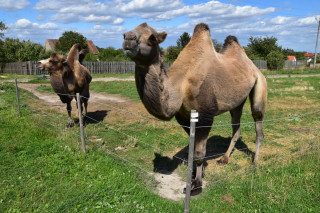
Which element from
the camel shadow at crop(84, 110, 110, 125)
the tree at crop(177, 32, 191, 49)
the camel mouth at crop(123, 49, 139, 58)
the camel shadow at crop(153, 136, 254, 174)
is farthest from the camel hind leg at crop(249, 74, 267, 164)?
the tree at crop(177, 32, 191, 49)

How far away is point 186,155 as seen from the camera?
590 cm

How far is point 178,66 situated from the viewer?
3979 mm

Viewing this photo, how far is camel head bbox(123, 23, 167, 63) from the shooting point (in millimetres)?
2863

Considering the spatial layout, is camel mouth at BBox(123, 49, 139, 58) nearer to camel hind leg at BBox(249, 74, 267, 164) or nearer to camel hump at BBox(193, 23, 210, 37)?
camel hump at BBox(193, 23, 210, 37)

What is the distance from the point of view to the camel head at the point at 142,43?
2863mm

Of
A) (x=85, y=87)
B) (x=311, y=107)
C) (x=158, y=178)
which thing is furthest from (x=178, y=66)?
(x=311, y=107)

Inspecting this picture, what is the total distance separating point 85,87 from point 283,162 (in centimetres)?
616

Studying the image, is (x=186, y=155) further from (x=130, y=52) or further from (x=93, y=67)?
(x=93, y=67)

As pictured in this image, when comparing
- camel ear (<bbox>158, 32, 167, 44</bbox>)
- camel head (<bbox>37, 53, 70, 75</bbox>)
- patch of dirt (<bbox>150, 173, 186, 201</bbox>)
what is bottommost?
patch of dirt (<bbox>150, 173, 186, 201</bbox>)

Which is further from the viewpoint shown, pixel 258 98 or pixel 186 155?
pixel 186 155

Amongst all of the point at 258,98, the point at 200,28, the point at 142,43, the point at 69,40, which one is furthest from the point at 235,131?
the point at 69,40

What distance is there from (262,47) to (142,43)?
44.6 m

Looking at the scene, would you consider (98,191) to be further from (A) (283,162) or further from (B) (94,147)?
(A) (283,162)

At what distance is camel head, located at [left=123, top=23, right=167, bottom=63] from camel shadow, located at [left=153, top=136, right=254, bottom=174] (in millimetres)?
1968
